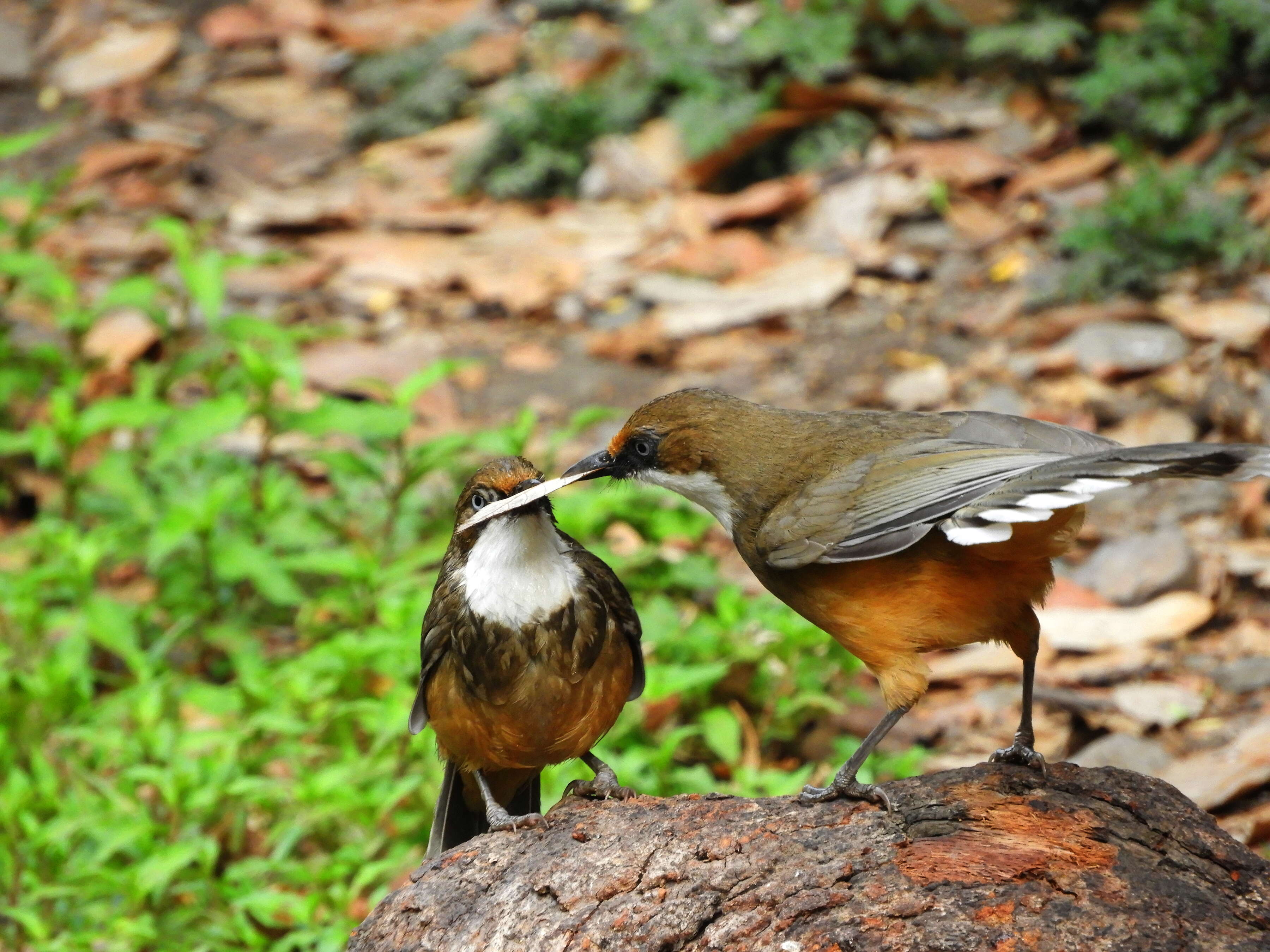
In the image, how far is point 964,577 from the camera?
3604mm

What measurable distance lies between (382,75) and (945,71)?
533cm

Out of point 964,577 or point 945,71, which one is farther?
point 945,71

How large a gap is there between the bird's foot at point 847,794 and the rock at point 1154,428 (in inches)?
171

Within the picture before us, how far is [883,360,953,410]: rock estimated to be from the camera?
8156 mm

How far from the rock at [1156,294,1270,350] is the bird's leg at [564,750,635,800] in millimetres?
5295

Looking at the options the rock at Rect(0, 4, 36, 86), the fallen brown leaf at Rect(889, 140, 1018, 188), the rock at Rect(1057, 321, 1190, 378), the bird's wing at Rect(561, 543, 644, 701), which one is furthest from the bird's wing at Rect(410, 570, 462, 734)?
the rock at Rect(0, 4, 36, 86)

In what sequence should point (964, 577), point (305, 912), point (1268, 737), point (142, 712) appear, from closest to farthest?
1. point (964, 577)
2. point (305, 912)
3. point (1268, 737)
4. point (142, 712)

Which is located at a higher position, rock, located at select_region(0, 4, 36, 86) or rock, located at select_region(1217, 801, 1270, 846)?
rock, located at select_region(0, 4, 36, 86)

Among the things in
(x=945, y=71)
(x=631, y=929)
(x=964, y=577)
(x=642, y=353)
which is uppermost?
(x=964, y=577)

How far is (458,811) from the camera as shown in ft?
14.4

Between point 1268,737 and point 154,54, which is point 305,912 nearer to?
point 1268,737

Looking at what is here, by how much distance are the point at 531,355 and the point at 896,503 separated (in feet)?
20.3

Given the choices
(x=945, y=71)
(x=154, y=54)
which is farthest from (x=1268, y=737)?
(x=154, y=54)

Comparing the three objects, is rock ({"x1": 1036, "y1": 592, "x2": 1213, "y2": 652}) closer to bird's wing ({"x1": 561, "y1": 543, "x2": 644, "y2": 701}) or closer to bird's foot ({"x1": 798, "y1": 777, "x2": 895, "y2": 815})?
bird's wing ({"x1": 561, "y1": 543, "x2": 644, "y2": 701})
